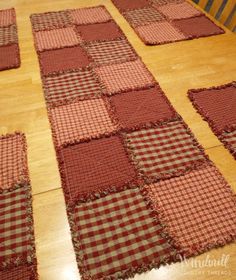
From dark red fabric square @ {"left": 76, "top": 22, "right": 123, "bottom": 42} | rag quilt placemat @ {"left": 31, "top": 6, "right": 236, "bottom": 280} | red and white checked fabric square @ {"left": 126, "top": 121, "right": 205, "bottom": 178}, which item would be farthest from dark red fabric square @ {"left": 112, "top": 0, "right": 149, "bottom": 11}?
red and white checked fabric square @ {"left": 126, "top": 121, "right": 205, "bottom": 178}

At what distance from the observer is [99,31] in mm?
1913

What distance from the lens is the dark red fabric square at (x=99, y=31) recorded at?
186 cm

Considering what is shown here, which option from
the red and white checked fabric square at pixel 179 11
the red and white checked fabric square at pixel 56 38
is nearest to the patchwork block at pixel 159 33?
the red and white checked fabric square at pixel 179 11

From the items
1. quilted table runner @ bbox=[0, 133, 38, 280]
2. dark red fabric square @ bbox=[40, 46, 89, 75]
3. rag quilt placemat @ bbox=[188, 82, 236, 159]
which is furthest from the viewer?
dark red fabric square @ bbox=[40, 46, 89, 75]

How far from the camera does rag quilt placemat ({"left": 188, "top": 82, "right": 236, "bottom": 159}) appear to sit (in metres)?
1.27

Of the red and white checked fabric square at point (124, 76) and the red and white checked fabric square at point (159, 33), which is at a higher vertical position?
the red and white checked fabric square at point (159, 33)

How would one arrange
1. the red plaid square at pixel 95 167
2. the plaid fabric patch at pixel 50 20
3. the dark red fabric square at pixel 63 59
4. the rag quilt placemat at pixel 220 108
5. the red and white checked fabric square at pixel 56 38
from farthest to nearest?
the plaid fabric patch at pixel 50 20 → the red and white checked fabric square at pixel 56 38 → the dark red fabric square at pixel 63 59 → the rag quilt placemat at pixel 220 108 → the red plaid square at pixel 95 167

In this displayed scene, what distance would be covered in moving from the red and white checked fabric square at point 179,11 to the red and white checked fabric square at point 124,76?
62 centimetres

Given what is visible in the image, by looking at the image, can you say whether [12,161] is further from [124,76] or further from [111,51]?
[111,51]

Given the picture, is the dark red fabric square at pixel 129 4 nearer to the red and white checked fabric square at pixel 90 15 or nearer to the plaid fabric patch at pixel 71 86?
the red and white checked fabric square at pixel 90 15

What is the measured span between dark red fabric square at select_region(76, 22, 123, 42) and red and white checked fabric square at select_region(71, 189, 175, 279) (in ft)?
3.78

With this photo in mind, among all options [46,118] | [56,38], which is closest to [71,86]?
[46,118]

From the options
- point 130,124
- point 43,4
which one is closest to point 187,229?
point 130,124

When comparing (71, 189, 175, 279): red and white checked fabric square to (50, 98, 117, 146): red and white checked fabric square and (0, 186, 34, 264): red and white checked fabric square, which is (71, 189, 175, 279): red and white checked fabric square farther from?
(50, 98, 117, 146): red and white checked fabric square
